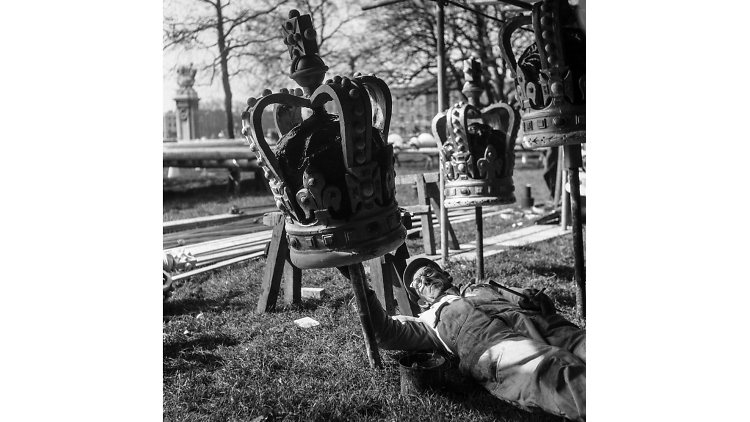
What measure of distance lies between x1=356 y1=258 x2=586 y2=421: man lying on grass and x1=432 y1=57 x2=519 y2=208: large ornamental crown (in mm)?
1145

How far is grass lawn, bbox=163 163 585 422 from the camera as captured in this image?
8.04 feet

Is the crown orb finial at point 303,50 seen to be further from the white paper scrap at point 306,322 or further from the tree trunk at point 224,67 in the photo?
the tree trunk at point 224,67

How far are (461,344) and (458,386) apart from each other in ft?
0.57

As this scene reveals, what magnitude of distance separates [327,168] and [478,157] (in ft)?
7.12

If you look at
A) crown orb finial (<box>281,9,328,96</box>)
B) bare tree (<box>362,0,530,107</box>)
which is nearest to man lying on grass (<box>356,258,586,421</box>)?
crown orb finial (<box>281,9,328,96</box>)

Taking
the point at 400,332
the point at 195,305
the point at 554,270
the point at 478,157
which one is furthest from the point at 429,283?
the point at 554,270

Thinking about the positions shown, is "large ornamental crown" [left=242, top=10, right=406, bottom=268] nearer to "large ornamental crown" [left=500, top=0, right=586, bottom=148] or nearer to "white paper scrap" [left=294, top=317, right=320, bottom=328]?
"large ornamental crown" [left=500, top=0, right=586, bottom=148]

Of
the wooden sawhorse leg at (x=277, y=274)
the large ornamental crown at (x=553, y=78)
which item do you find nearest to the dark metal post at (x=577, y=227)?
the large ornamental crown at (x=553, y=78)

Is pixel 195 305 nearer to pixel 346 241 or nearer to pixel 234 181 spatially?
pixel 346 241

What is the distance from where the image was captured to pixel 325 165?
2.29 metres

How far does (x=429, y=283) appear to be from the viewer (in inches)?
124

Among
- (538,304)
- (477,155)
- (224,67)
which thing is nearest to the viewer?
(538,304)

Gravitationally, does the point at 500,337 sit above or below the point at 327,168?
below

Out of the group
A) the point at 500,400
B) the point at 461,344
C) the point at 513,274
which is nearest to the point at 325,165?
the point at 461,344
